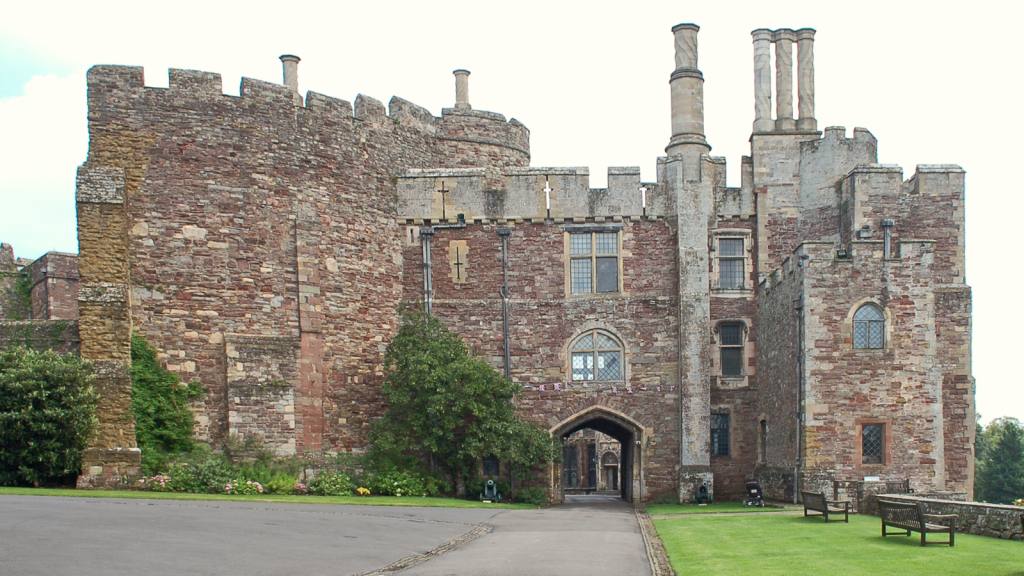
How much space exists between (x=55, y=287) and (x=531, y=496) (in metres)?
16.5

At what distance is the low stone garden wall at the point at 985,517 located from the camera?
48.4ft

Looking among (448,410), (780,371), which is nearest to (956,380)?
(780,371)

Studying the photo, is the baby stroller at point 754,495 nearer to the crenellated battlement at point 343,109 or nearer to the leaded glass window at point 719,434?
the leaded glass window at point 719,434

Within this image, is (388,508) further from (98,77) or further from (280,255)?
(98,77)

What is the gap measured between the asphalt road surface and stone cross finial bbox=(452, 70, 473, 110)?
550 inches

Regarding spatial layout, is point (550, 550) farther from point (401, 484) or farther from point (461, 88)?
point (461, 88)

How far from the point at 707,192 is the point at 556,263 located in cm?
427

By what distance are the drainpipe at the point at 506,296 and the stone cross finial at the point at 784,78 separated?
7808 mm

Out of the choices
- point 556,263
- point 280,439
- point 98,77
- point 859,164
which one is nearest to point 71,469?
point 280,439

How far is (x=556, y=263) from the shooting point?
2634 centimetres

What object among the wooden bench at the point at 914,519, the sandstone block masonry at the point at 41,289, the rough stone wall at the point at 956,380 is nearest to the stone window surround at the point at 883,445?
the rough stone wall at the point at 956,380

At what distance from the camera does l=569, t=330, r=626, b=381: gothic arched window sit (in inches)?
1026

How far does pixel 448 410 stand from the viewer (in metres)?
23.8

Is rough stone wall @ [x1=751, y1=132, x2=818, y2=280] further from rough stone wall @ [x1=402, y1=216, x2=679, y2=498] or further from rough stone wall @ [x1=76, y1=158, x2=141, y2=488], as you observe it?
rough stone wall @ [x1=76, y1=158, x2=141, y2=488]
